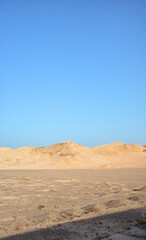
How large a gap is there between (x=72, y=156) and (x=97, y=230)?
27659 millimetres

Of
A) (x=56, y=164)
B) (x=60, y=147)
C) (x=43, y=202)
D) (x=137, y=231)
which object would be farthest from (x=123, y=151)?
(x=137, y=231)

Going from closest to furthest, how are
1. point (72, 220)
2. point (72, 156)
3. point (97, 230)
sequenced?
1. point (97, 230)
2. point (72, 220)
3. point (72, 156)

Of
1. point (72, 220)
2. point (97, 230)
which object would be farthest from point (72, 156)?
point (97, 230)

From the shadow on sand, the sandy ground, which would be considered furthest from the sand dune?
the shadow on sand

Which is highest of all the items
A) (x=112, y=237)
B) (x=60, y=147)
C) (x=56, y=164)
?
(x=60, y=147)

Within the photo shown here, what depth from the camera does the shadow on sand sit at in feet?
13.0

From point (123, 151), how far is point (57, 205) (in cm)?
3190

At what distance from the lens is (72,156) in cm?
3175

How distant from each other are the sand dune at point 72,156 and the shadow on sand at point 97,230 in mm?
23794

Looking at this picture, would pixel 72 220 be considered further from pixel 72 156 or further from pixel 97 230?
pixel 72 156

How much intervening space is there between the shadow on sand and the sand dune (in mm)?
23794

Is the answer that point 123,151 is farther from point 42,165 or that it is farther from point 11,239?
point 11,239

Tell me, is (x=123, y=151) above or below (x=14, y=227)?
above

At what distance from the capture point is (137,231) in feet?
A: 13.4
